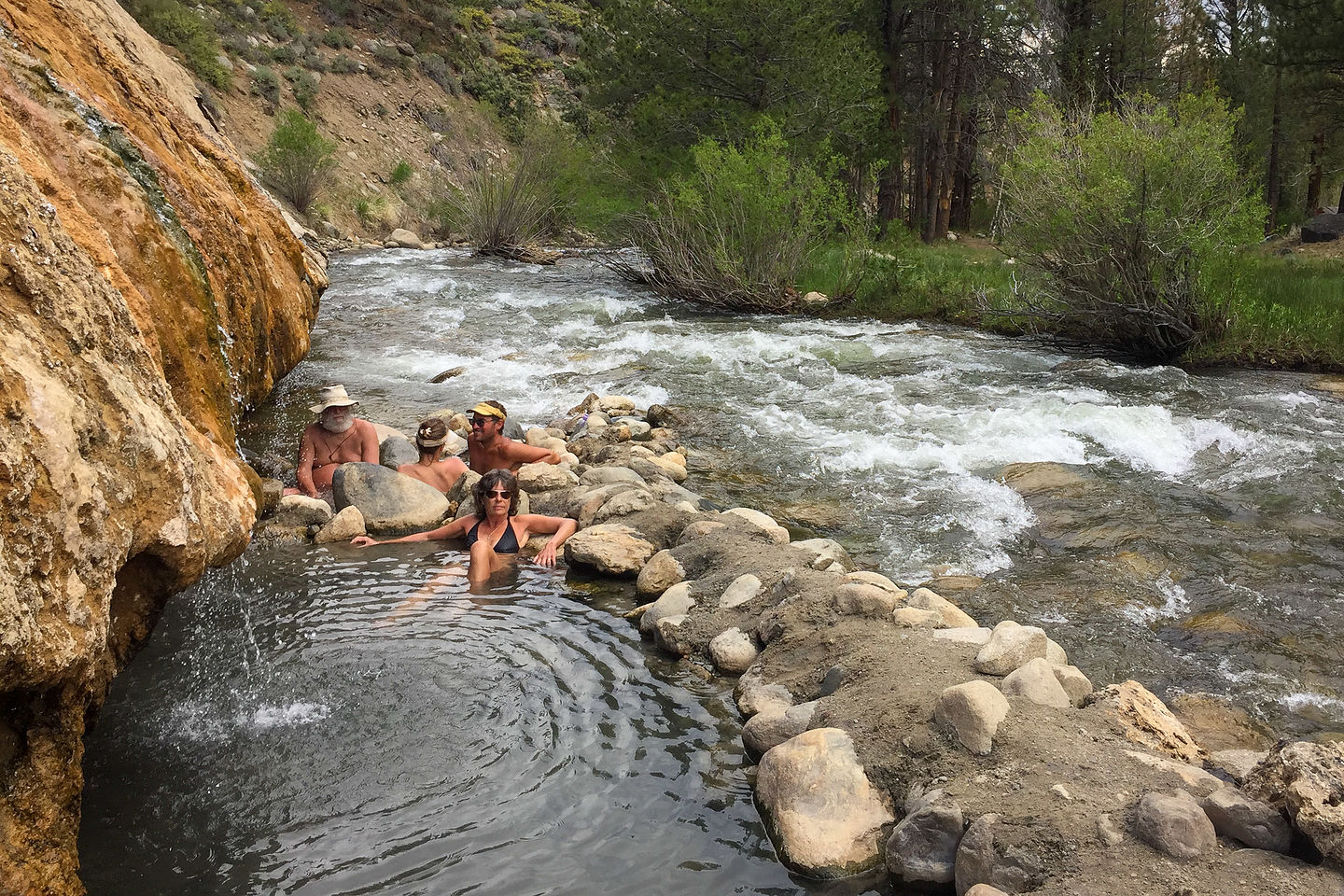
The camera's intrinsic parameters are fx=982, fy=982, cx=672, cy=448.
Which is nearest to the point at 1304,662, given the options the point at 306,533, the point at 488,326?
the point at 306,533

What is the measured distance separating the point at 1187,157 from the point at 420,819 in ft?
34.7

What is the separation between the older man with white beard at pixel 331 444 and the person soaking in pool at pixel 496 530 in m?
1.00

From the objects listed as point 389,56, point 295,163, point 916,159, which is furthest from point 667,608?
point 389,56

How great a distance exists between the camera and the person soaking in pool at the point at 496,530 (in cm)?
573

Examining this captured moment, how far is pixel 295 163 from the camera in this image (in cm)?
2620

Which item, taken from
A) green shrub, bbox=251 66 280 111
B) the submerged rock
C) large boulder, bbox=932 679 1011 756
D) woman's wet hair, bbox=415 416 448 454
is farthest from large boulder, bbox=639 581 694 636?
green shrub, bbox=251 66 280 111

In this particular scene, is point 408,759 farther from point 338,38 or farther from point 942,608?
point 338,38

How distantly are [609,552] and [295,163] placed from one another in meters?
24.2

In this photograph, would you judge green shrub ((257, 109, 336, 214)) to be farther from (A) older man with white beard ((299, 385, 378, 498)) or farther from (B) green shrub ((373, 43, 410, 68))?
(A) older man with white beard ((299, 385, 378, 498))

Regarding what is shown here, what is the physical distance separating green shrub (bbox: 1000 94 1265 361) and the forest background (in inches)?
1.3

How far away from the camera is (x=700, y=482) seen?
763 centimetres

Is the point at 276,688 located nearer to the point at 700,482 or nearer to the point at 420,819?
the point at 420,819

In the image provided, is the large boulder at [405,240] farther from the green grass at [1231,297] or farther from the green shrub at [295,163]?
the green grass at [1231,297]

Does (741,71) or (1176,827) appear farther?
(741,71)
